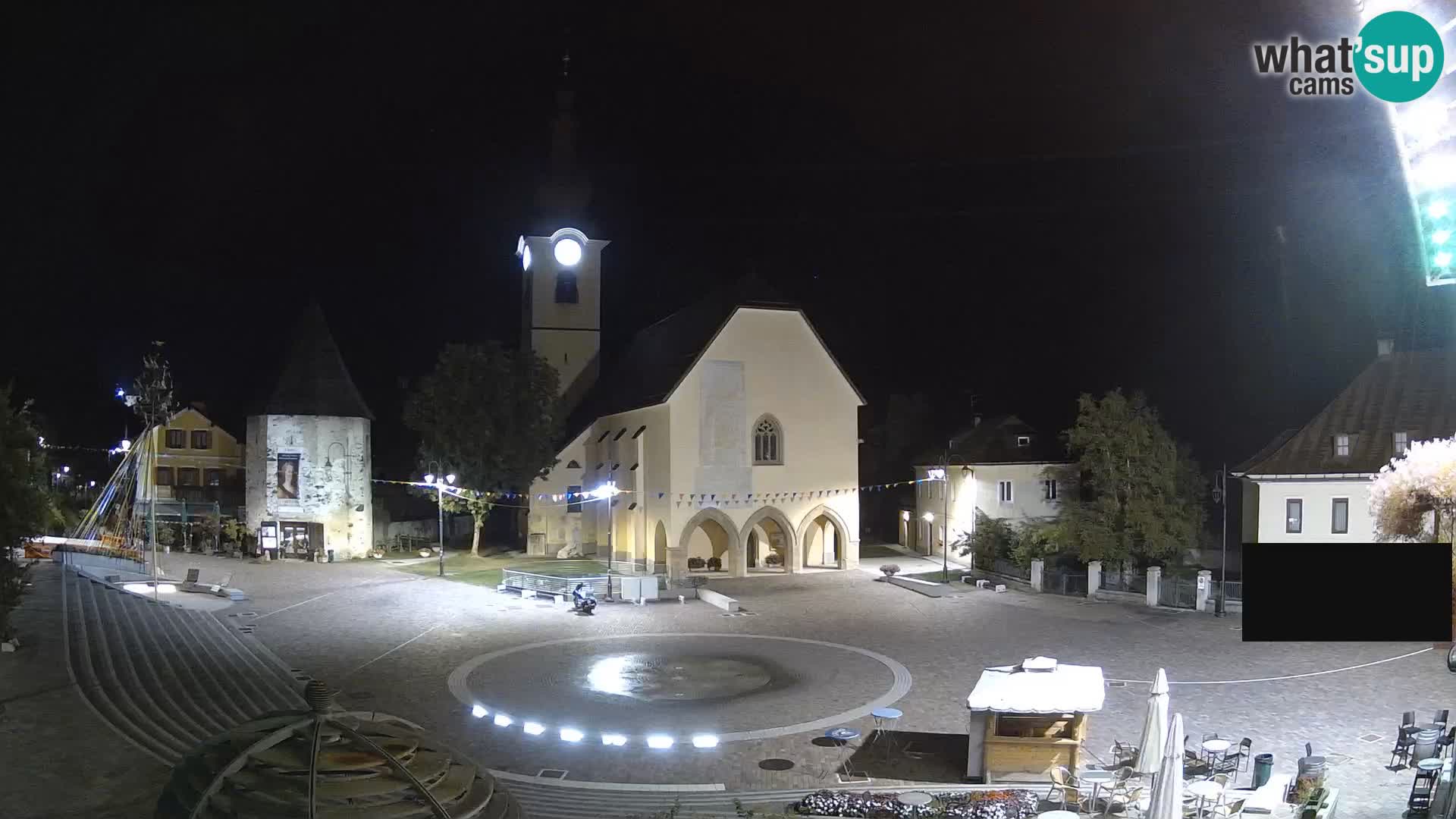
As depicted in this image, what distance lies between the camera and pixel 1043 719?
14.2m

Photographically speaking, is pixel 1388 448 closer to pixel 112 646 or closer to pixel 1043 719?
pixel 1043 719

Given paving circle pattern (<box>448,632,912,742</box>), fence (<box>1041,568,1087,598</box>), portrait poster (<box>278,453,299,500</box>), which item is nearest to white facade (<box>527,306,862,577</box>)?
fence (<box>1041,568,1087,598</box>)

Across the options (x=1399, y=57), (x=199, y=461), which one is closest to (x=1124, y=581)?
(x=1399, y=57)

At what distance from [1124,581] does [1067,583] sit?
1796 millimetres

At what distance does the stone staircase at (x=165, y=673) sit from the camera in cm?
1552

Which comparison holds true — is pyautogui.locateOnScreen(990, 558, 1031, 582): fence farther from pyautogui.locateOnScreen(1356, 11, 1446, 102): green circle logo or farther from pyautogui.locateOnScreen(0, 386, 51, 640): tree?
pyautogui.locateOnScreen(0, 386, 51, 640): tree

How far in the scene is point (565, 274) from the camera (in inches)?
1971

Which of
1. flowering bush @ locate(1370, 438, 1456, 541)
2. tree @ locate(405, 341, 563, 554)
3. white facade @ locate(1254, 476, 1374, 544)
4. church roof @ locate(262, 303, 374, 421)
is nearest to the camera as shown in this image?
flowering bush @ locate(1370, 438, 1456, 541)

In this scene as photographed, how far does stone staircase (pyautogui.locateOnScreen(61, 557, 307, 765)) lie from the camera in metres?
15.5

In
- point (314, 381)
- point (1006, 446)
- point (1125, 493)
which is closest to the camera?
point (1125, 493)

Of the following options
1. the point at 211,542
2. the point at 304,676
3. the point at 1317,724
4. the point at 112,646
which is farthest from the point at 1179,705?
the point at 211,542

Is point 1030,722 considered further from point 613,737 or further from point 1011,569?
point 1011,569

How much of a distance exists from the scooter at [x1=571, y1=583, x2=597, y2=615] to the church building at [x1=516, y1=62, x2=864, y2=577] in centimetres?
426

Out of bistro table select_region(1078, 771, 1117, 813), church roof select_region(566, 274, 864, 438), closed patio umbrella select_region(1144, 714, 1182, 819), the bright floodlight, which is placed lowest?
bistro table select_region(1078, 771, 1117, 813)
